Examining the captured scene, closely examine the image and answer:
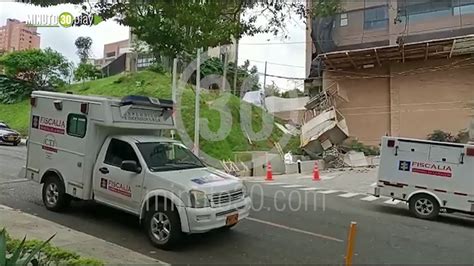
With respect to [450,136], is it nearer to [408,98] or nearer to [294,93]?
[408,98]

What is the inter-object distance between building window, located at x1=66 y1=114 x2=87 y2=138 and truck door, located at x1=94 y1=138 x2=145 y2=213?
24.2 inches

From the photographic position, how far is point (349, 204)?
13.0m

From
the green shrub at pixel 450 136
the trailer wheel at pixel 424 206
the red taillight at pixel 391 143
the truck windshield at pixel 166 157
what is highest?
the green shrub at pixel 450 136

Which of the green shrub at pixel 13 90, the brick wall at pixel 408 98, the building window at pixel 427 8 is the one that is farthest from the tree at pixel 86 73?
the building window at pixel 427 8

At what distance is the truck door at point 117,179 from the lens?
737 cm

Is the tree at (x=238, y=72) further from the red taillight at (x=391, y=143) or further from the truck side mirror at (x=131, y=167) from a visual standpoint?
the truck side mirror at (x=131, y=167)

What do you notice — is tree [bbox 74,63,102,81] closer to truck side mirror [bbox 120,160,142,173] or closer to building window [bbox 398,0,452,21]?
building window [bbox 398,0,452,21]

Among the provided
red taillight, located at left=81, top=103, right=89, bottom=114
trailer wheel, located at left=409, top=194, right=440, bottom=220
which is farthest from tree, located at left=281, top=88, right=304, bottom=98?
red taillight, located at left=81, top=103, right=89, bottom=114

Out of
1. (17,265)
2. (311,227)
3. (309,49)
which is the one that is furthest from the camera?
(309,49)

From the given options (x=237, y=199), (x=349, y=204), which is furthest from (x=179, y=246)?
(x=349, y=204)

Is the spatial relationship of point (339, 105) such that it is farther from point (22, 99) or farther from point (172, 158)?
point (22, 99)

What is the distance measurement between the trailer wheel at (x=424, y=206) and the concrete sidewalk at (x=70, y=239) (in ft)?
27.1

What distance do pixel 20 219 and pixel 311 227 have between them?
5.64 m

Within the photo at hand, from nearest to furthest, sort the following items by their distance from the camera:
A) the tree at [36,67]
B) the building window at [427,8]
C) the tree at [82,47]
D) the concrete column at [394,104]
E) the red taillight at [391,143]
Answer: the red taillight at [391,143]
the building window at [427,8]
the concrete column at [394,104]
the tree at [36,67]
the tree at [82,47]
